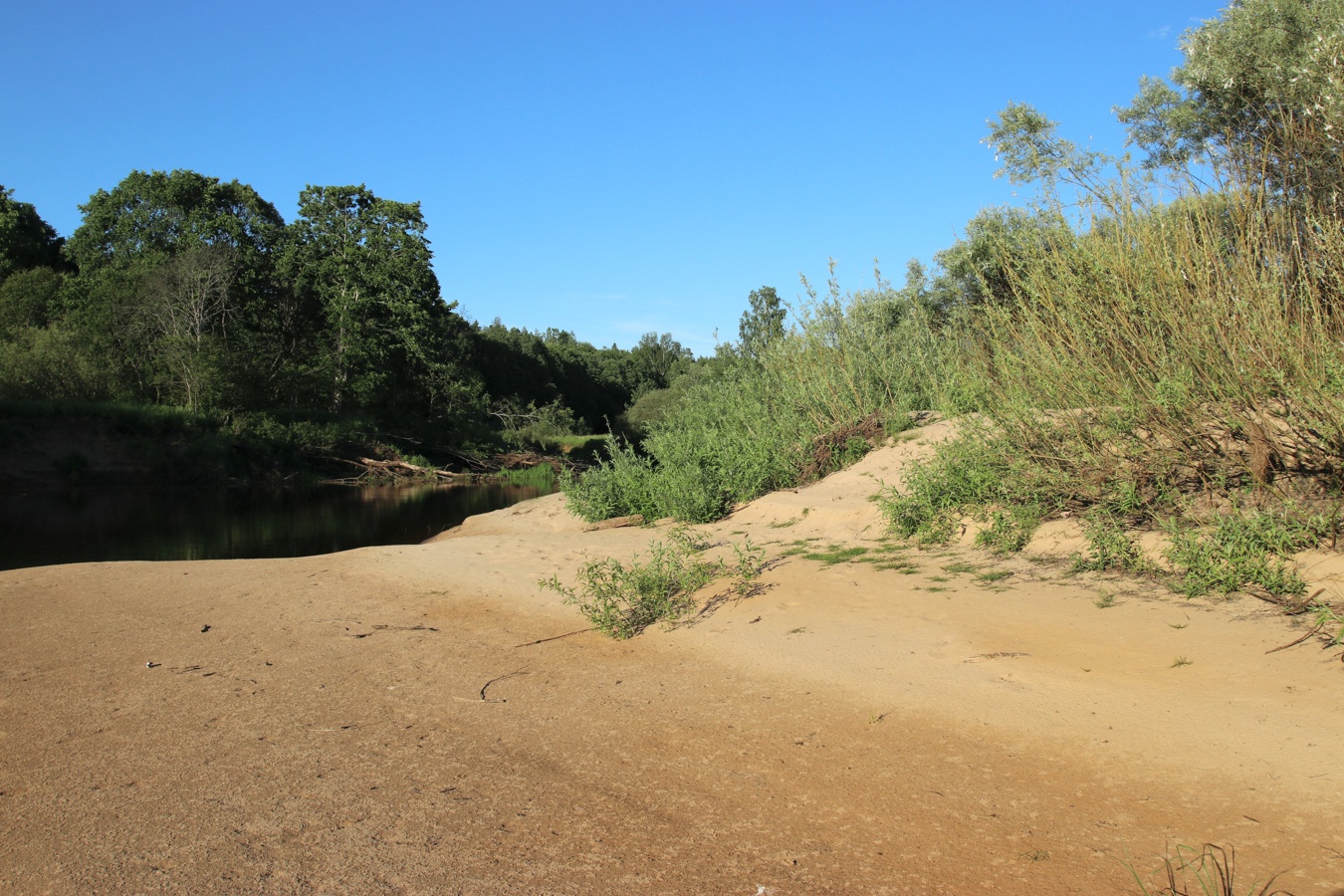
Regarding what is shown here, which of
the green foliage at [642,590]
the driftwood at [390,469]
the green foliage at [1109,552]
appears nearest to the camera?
the green foliage at [1109,552]

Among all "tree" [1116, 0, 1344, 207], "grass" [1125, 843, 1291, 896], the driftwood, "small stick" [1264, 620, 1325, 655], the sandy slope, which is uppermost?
A: "tree" [1116, 0, 1344, 207]

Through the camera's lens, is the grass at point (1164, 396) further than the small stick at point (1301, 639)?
Yes

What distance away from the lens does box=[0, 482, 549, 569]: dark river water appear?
13453 millimetres

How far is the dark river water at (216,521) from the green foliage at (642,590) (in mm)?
7994

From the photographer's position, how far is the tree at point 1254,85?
26.3 feet

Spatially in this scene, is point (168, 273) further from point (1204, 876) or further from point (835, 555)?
point (1204, 876)

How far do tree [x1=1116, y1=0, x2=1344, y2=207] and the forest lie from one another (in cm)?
2885

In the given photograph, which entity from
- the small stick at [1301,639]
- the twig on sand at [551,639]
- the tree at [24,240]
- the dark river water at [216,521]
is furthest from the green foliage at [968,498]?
the tree at [24,240]

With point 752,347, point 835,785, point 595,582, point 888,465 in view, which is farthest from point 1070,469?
point 752,347

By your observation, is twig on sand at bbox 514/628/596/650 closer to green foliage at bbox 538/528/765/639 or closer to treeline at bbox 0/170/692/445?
green foliage at bbox 538/528/765/639

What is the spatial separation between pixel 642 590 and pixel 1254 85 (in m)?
11.5

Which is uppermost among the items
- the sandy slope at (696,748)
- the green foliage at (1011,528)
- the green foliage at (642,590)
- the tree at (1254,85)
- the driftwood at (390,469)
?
the tree at (1254,85)

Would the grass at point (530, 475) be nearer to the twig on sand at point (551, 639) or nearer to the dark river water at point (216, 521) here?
the dark river water at point (216, 521)

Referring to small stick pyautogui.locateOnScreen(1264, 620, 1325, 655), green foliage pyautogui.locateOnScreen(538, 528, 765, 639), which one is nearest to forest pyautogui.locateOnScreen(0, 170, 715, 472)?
green foliage pyautogui.locateOnScreen(538, 528, 765, 639)
